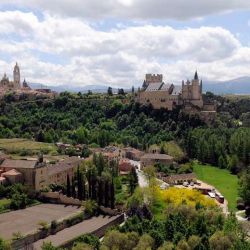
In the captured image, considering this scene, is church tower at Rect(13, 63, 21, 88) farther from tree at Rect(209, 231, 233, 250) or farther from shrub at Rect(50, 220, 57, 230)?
tree at Rect(209, 231, 233, 250)

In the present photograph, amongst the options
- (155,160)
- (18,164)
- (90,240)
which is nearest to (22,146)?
(155,160)

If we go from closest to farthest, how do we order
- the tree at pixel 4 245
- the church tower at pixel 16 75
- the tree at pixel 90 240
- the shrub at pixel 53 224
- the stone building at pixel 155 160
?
the tree at pixel 4 245, the tree at pixel 90 240, the shrub at pixel 53 224, the stone building at pixel 155 160, the church tower at pixel 16 75

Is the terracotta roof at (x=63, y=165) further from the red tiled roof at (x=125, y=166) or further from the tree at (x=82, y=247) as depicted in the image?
the tree at (x=82, y=247)

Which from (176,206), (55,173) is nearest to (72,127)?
(55,173)

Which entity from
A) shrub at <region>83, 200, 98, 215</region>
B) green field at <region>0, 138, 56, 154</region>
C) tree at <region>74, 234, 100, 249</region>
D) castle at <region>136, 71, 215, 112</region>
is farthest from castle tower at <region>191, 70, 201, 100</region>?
tree at <region>74, 234, 100, 249</region>

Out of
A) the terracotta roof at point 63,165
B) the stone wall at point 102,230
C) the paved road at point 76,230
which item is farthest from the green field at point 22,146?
the stone wall at point 102,230
